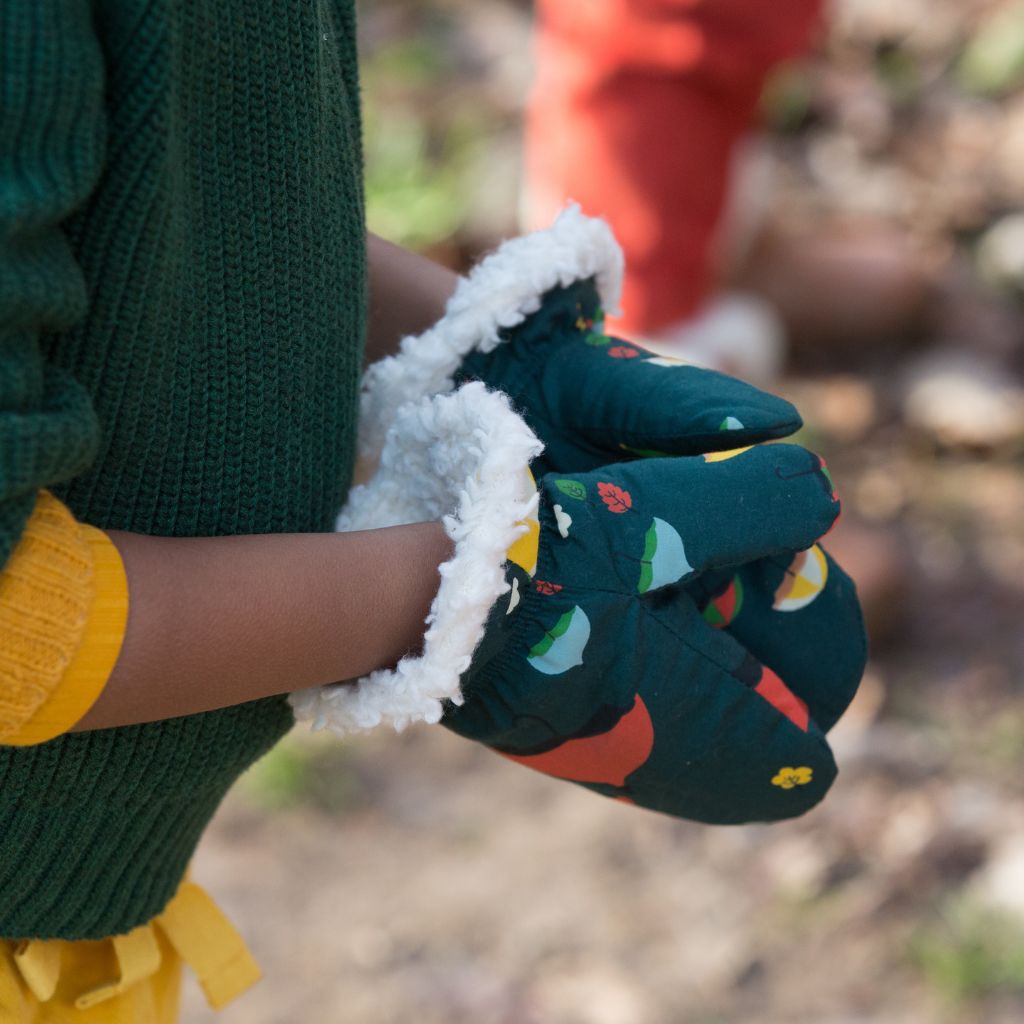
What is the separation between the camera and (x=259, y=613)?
0.61 m

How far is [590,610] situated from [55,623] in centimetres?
28

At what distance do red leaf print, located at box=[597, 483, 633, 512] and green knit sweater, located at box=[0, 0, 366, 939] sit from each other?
160 millimetres

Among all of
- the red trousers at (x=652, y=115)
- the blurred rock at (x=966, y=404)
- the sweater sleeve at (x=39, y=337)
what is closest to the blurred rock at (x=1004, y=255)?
the blurred rock at (x=966, y=404)

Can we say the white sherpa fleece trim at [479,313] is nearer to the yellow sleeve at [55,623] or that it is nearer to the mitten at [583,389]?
the mitten at [583,389]

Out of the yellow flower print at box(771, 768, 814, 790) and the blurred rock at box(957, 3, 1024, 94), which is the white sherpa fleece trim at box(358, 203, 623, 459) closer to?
the yellow flower print at box(771, 768, 814, 790)

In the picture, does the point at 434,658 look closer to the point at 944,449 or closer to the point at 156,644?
the point at 156,644

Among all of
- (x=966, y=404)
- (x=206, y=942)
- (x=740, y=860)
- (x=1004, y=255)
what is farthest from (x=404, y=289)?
(x=1004, y=255)

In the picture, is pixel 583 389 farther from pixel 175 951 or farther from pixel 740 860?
pixel 740 860

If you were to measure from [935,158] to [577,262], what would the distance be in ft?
9.95

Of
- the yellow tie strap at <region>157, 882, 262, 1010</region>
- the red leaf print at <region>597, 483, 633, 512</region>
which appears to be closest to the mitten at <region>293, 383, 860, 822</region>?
the red leaf print at <region>597, 483, 633, 512</region>

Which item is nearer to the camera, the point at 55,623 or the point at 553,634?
the point at 55,623

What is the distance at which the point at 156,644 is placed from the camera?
0.58 metres

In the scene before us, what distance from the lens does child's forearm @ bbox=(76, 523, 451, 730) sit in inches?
22.9

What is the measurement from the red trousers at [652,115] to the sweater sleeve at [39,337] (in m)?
1.64
